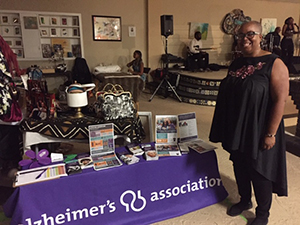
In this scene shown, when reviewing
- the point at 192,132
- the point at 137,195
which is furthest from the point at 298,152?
the point at 137,195

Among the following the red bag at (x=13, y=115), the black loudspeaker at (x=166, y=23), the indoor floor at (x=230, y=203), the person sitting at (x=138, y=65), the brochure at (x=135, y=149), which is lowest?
the indoor floor at (x=230, y=203)

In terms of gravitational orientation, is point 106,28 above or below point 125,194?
above

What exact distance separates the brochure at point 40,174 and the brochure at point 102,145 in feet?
0.74

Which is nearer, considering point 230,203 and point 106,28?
point 230,203

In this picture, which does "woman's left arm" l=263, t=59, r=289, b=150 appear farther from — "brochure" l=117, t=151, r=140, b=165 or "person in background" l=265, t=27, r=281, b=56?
"person in background" l=265, t=27, r=281, b=56

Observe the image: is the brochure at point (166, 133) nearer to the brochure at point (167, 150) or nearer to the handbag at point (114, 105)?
the brochure at point (167, 150)

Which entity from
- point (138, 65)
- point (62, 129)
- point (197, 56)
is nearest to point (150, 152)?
point (62, 129)

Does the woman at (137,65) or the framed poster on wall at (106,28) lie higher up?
the framed poster on wall at (106,28)

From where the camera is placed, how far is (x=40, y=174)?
145 cm

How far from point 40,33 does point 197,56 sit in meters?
3.96

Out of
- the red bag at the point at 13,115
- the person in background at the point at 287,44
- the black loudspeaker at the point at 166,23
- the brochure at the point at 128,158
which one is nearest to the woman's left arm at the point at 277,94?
the brochure at the point at 128,158

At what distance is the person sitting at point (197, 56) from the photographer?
651 cm

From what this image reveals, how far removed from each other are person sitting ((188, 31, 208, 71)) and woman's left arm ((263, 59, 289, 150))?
16.8ft

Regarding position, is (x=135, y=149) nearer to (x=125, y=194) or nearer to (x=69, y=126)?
(x=125, y=194)
